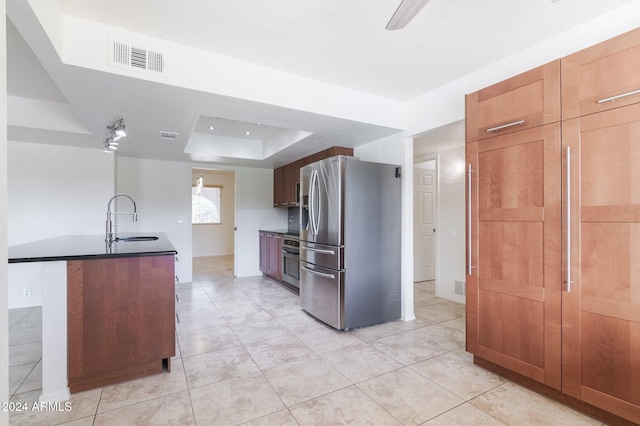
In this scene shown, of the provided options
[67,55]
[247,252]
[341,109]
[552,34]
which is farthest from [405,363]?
[247,252]

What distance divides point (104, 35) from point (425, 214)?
492 centimetres

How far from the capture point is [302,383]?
2.17 m

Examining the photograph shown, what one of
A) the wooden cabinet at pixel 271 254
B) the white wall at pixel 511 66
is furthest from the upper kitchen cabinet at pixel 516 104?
the wooden cabinet at pixel 271 254

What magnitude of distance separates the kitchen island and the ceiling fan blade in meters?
2.14

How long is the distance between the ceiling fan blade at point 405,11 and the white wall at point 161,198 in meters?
4.78

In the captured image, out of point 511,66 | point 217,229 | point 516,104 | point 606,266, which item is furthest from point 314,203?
point 217,229

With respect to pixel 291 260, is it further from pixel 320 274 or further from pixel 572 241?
pixel 572 241

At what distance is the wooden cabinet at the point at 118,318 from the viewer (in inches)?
81.0

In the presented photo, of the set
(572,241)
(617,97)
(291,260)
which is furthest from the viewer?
(291,260)

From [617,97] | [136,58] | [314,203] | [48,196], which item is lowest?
[314,203]

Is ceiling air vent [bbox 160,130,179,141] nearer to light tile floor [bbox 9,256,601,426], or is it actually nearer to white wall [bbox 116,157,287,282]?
white wall [bbox 116,157,287,282]

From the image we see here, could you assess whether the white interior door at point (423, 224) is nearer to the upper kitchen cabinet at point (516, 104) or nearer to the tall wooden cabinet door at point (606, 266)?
the upper kitchen cabinet at point (516, 104)

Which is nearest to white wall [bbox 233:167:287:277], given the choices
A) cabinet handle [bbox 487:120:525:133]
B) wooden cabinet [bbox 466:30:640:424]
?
wooden cabinet [bbox 466:30:640:424]

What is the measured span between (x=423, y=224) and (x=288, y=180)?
2.59 metres
